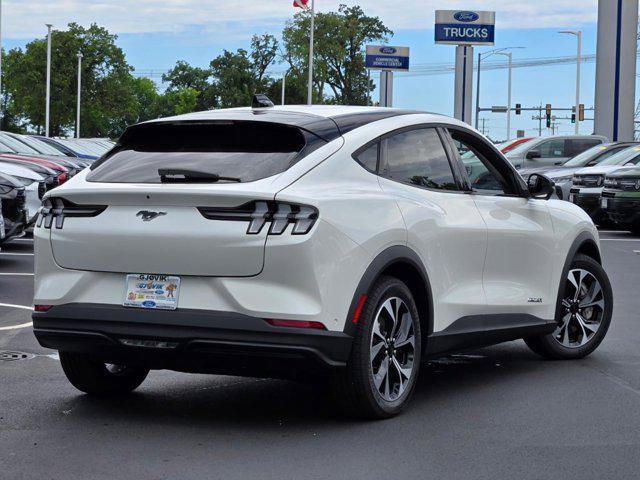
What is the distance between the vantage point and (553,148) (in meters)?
32.2

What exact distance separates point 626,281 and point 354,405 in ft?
30.0

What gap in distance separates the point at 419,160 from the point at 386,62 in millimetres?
85580

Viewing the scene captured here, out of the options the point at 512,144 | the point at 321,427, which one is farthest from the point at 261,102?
the point at 512,144

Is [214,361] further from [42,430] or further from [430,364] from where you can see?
[430,364]

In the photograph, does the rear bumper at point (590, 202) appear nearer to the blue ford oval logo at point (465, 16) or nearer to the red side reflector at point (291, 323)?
the red side reflector at point (291, 323)

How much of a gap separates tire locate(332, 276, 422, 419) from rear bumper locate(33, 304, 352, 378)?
6.9 inches

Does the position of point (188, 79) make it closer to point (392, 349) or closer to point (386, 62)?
point (386, 62)

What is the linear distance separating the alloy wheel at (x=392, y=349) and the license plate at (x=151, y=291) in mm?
1028

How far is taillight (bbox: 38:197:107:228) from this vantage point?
6.41m

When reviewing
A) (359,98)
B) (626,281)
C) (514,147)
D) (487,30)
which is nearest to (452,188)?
(626,281)

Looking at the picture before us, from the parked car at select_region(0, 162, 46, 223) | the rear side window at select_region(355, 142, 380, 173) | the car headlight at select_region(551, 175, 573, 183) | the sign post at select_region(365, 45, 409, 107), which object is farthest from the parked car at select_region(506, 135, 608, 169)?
the sign post at select_region(365, 45, 409, 107)

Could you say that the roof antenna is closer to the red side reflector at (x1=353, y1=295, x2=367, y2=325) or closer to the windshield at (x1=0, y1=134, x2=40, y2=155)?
the red side reflector at (x1=353, y1=295, x2=367, y2=325)

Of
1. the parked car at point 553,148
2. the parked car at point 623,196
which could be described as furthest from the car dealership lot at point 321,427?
the parked car at point 553,148

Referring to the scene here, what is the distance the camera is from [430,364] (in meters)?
8.59
